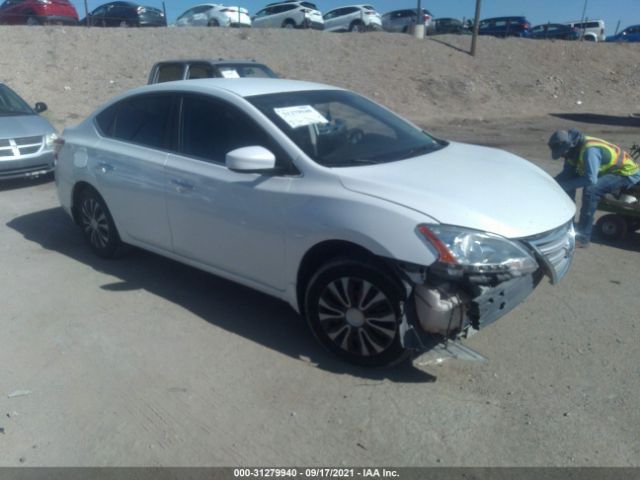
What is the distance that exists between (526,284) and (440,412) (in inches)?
34.9

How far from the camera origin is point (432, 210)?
132 inches

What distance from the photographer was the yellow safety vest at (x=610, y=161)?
5.81 metres

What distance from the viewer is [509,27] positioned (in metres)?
32.3

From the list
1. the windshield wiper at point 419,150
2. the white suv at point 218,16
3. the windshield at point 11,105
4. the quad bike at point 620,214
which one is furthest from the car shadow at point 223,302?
the white suv at point 218,16

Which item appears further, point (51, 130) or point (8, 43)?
point (8, 43)

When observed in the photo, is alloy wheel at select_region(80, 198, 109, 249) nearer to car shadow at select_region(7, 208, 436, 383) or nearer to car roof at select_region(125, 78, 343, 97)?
car shadow at select_region(7, 208, 436, 383)

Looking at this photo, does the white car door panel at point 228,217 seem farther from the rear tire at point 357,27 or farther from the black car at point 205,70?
the rear tire at point 357,27

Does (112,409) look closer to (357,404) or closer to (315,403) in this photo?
(315,403)

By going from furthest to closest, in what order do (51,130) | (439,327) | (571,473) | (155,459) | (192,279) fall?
1. (51,130)
2. (192,279)
3. (439,327)
4. (155,459)
5. (571,473)

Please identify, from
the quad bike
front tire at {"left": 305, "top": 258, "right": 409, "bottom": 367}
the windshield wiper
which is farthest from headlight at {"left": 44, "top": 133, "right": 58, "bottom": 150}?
the quad bike

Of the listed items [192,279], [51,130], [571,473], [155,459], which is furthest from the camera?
[51,130]

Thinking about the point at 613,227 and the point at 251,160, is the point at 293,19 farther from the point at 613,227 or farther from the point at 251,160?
the point at 251,160

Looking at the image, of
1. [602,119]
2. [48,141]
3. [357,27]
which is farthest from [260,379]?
[357,27]

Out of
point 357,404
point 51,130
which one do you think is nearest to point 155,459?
point 357,404
